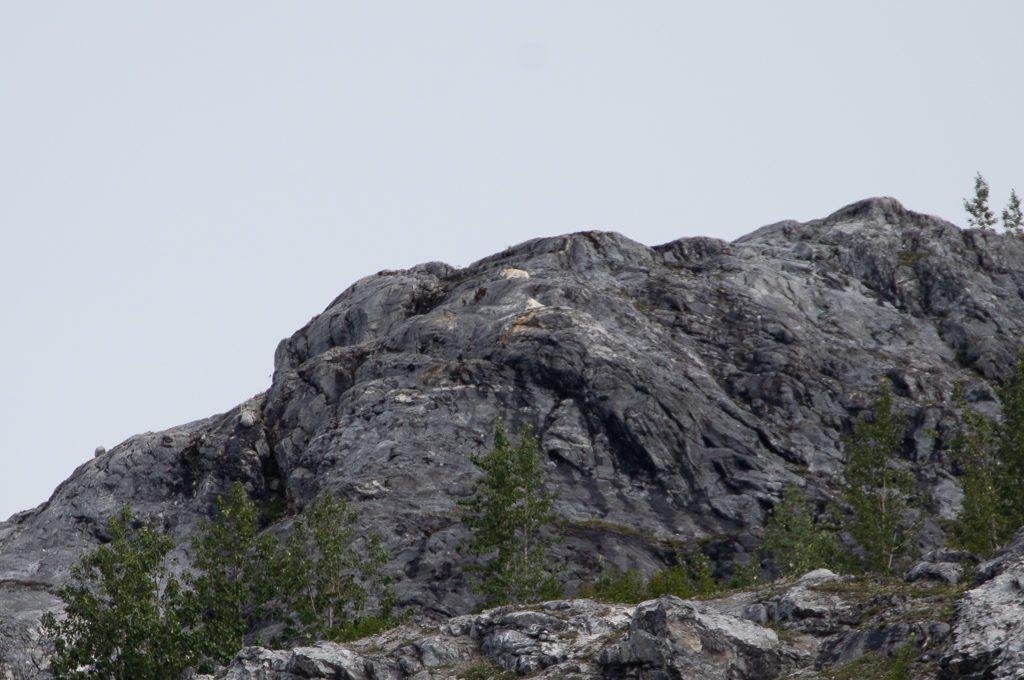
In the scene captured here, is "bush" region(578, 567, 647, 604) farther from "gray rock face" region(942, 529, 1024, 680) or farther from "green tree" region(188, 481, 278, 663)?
"gray rock face" region(942, 529, 1024, 680)

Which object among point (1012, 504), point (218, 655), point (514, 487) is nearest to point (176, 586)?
point (218, 655)

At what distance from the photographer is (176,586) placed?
63.7 meters

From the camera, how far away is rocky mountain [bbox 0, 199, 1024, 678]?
91312 millimetres

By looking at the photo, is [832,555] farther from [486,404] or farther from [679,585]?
[486,404]

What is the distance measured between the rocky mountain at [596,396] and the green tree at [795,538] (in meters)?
3.99

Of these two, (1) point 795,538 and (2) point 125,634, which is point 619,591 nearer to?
(1) point 795,538

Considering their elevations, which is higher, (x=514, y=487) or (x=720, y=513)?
(x=514, y=487)

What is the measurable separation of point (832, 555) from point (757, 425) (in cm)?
2214

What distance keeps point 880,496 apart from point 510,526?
76.5 feet

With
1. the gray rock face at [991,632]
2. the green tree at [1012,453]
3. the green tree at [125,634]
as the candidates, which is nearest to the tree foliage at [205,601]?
the green tree at [125,634]

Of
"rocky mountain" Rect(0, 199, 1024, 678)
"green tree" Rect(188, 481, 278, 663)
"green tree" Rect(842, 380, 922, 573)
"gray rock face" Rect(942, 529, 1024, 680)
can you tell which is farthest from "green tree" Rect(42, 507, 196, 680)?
"green tree" Rect(842, 380, 922, 573)

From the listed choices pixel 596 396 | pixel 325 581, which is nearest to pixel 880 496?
pixel 596 396

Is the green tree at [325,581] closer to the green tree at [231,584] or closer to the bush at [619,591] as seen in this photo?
the green tree at [231,584]

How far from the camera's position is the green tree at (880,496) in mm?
77125
